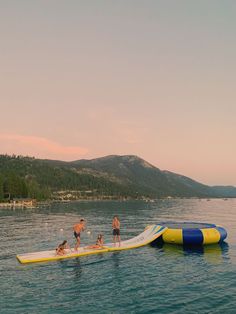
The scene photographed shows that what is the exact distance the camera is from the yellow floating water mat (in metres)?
36.4

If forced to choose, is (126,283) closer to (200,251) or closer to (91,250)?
(91,250)

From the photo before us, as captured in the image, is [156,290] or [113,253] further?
[113,253]

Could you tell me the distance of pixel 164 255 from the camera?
132 feet

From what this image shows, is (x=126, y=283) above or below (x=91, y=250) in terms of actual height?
below

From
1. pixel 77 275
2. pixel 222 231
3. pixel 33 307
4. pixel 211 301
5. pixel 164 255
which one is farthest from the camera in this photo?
pixel 222 231

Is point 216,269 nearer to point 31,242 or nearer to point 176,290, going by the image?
point 176,290

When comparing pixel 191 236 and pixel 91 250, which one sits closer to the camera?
pixel 91 250

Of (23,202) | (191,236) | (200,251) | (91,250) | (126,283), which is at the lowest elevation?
(200,251)

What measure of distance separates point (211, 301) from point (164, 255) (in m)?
16.0

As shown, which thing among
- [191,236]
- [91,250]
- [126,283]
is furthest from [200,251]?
[126,283]

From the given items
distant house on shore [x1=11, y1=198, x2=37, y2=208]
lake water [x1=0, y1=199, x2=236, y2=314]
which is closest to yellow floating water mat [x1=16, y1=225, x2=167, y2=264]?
lake water [x1=0, y1=199, x2=236, y2=314]

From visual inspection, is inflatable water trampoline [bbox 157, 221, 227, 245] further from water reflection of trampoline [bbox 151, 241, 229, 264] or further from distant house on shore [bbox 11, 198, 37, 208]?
distant house on shore [bbox 11, 198, 37, 208]

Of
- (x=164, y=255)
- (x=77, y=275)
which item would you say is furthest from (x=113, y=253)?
(x=77, y=275)

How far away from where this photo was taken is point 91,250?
1599 inches
